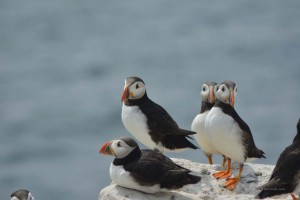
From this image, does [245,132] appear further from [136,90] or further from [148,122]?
[136,90]

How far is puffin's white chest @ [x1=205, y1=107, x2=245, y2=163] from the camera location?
1400 centimetres

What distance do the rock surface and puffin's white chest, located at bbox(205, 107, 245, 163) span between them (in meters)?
0.37

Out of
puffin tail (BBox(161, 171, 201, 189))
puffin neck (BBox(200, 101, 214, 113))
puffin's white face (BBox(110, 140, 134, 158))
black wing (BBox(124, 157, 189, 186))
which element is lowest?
puffin tail (BBox(161, 171, 201, 189))

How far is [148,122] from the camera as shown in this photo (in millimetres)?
14688

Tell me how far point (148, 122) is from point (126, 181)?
1843 mm

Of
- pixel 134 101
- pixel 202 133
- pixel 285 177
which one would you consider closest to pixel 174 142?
pixel 202 133

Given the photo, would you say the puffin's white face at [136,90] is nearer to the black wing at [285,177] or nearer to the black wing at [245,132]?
the black wing at [245,132]

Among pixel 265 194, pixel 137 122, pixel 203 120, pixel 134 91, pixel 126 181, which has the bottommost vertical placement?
pixel 265 194

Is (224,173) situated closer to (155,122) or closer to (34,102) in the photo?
(155,122)

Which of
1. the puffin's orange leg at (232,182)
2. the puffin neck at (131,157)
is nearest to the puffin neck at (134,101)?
the puffin's orange leg at (232,182)

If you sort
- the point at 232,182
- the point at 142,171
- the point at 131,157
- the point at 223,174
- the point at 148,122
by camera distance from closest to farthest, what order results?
the point at 142,171 → the point at 131,157 → the point at 232,182 → the point at 223,174 → the point at 148,122

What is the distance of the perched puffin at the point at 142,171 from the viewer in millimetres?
12938

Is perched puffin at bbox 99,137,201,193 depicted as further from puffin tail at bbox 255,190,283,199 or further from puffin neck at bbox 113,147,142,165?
puffin tail at bbox 255,190,283,199

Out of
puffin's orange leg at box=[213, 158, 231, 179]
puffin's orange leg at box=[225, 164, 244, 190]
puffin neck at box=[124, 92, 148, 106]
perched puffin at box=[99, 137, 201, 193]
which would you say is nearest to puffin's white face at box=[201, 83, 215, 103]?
puffin neck at box=[124, 92, 148, 106]
